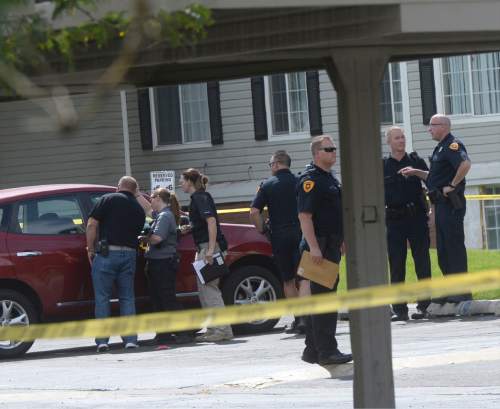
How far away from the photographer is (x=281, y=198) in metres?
13.1

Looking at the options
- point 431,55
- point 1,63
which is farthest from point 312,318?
point 1,63

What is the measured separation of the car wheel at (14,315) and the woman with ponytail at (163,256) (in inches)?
50.0

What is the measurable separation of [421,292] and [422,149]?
2180cm

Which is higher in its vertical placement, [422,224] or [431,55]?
[431,55]

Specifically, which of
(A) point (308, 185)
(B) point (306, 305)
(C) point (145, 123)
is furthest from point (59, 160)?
(B) point (306, 305)

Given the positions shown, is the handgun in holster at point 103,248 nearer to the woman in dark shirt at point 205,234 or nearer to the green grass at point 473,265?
the woman in dark shirt at point 205,234

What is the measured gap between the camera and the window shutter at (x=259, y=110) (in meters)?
27.1

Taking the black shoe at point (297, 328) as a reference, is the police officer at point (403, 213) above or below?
above

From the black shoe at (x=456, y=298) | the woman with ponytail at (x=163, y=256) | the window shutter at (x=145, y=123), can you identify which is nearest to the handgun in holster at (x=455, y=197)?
the black shoe at (x=456, y=298)

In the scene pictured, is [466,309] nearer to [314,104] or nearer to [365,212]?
[365,212]

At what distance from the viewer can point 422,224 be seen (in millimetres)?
13773

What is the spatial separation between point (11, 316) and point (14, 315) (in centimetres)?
5

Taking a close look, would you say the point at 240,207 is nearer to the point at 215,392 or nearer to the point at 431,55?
the point at 215,392

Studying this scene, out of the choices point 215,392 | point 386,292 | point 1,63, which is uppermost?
point 1,63
